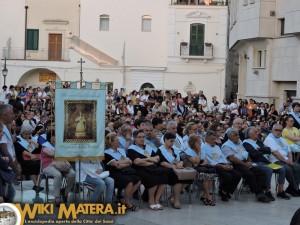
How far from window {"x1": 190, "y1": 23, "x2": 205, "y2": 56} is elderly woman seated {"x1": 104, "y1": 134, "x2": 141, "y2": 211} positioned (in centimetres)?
3683

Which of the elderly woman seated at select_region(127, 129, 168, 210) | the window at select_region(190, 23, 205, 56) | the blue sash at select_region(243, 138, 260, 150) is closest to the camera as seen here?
the elderly woman seated at select_region(127, 129, 168, 210)

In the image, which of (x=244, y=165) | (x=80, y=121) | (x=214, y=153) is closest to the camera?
(x=80, y=121)

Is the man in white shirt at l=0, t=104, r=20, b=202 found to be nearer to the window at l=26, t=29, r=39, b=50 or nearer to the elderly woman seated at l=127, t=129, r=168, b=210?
the elderly woman seated at l=127, t=129, r=168, b=210

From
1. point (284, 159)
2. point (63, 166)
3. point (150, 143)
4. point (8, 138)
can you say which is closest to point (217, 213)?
point (150, 143)

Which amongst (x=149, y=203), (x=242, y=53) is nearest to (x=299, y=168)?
(x=149, y=203)

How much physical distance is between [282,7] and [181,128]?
1608 centimetres

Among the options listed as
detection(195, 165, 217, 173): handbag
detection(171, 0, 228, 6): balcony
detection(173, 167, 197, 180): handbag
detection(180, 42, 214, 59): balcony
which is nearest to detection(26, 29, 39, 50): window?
detection(171, 0, 228, 6): balcony

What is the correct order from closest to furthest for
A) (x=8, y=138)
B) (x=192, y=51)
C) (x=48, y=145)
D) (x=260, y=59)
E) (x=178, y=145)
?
(x=8, y=138) → (x=48, y=145) → (x=178, y=145) → (x=260, y=59) → (x=192, y=51)

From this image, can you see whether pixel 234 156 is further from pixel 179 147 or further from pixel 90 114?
pixel 90 114

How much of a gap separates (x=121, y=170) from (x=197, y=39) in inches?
1461

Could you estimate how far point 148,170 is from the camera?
12.3 metres

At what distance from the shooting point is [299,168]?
14375mm

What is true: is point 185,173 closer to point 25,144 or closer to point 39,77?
point 25,144

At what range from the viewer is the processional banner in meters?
11.1
